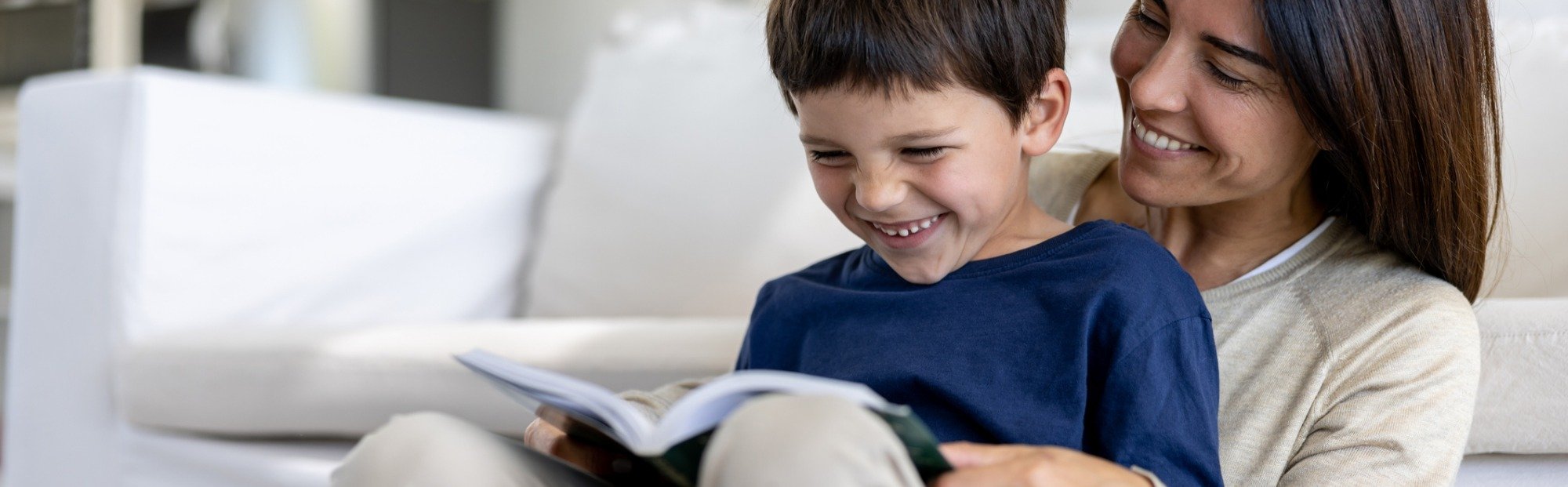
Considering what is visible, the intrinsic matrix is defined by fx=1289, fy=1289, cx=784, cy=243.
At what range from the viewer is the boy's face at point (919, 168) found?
92cm

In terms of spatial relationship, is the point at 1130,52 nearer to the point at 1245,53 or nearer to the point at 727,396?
the point at 1245,53

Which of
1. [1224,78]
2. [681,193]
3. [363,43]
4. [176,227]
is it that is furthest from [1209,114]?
[363,43]

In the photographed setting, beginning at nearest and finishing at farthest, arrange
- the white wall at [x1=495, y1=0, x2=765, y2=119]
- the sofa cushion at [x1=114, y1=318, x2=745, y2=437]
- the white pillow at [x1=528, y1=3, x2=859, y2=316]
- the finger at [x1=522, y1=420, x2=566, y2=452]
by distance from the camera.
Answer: the finger at [x1=522, y1=420, x2=566, y2=452] < the sofa cushion at [x1=114, y1=318, x2=745, y2=437] < the white pillow at [x1=528, y1=3, x2=859, y2=316] < the white wall at [x1=495, y1=0, x2=765, y2=119]

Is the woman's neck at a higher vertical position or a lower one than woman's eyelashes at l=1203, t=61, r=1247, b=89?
lower

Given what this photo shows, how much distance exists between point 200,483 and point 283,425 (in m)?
0.19

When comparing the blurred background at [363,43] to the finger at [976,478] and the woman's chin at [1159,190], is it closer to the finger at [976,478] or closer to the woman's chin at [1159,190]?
the woman's chin at [1159,190]

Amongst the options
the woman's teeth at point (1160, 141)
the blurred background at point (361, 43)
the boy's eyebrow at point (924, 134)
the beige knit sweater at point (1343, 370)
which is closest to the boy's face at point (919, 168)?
the boy's eyebrow at point (924, 134)

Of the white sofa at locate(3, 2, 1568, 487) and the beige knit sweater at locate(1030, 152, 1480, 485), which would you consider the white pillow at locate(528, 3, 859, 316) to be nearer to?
the white sofa at locate(3, 2, 1568, 487)

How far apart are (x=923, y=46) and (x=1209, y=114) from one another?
0.85ft

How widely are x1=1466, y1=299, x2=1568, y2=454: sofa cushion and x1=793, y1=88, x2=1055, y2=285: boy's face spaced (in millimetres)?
480

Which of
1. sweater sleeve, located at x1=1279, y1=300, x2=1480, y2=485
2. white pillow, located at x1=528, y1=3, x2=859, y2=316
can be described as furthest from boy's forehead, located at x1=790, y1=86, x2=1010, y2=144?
white pillow, located at x1=528, y1=3, x2=859, y2=316

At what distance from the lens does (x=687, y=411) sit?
0.66 metres

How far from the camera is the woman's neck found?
114 centimetres

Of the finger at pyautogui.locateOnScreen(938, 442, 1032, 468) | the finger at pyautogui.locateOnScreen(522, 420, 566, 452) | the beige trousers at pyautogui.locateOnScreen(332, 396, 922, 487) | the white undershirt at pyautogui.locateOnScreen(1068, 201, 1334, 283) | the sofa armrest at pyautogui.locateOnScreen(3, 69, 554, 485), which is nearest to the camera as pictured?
the beige trousers at pyautogui.locateOnScreen(332, 396, 922, 487)
